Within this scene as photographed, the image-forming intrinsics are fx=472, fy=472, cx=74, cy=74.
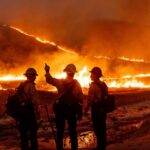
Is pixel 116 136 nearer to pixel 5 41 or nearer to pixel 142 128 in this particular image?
pixel 142 128

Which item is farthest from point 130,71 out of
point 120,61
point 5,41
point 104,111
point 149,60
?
point 104,111

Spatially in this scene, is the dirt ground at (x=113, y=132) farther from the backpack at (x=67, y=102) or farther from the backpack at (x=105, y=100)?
the backpack at (x=67, y=102)

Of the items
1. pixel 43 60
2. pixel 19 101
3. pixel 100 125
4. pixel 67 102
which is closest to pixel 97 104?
pixel 100 125

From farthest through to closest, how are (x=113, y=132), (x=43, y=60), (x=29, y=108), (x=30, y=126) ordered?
(x=43, y=60)
(x=113, y=132)
(x=30, y=126)
(x=29, y=108)

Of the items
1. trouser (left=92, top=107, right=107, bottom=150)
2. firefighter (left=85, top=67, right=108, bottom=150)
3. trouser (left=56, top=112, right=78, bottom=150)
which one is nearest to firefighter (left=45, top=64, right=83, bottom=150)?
trouser (left=56, top=112, right=78, bottom=150)

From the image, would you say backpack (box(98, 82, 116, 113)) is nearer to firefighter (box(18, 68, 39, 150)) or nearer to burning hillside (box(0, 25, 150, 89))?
firefighter (box(18, 68, 39, 150))

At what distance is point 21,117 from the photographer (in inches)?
431

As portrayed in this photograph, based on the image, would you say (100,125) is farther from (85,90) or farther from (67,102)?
(85,90)

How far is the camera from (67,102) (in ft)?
35.3

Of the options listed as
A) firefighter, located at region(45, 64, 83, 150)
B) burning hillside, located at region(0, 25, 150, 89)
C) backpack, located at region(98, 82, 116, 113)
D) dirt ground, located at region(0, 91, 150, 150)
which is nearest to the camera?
firefighter, located at region(45, 64, 83, 150)

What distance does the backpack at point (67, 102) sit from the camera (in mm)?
10750

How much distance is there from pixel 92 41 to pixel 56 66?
2067 cm

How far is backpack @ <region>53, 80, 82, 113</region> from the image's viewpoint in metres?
10.8

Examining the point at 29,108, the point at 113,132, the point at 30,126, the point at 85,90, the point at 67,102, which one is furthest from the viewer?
the point at 85,90
